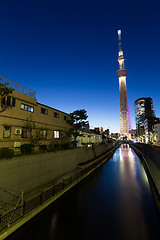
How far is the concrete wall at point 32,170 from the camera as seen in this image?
32.0 feet

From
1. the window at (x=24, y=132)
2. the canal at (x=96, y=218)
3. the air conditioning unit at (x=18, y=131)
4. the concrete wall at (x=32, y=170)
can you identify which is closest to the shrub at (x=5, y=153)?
the concrete wall at (x=32, y=170)

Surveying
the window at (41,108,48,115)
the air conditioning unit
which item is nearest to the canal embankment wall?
the air conditioning unit

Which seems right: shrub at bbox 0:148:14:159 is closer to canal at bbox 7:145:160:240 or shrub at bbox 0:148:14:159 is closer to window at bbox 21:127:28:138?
canal at bbox 7:145:160:240

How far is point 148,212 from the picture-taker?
10.2m

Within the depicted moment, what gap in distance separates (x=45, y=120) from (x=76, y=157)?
8905 millimetres

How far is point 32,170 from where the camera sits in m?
12.1

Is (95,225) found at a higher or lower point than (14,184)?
lower

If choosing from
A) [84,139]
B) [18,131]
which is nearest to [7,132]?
[18,131]

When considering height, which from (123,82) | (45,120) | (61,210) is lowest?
(61,210)

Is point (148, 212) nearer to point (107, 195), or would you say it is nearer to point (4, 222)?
point (107, 195)

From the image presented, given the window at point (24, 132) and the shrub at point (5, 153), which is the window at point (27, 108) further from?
the shrub at point (5, 153)

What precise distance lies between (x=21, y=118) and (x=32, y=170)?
23.2 feet

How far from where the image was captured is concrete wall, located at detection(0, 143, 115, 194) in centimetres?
977

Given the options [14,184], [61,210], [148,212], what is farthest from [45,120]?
[148,212]
